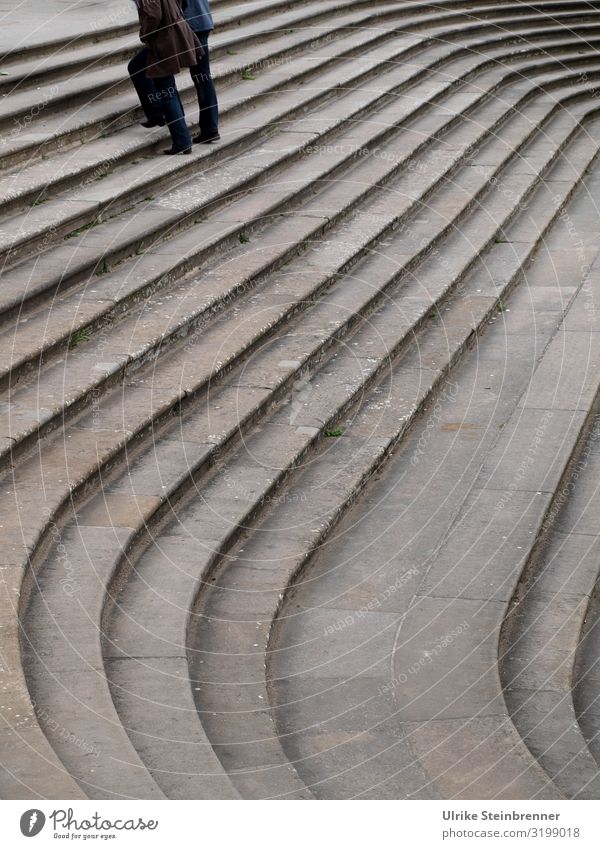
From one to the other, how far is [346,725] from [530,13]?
1433 centimetres

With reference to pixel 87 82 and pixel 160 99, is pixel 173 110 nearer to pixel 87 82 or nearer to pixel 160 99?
pixel 160 99

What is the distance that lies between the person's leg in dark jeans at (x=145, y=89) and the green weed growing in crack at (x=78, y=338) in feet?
9.93

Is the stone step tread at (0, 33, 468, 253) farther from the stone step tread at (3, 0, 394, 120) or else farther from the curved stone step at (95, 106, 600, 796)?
the curved stone step at (95, 106, 600, 796)

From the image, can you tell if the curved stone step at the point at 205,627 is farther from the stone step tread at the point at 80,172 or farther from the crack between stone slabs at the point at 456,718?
the stone step tread at the point at 80,172

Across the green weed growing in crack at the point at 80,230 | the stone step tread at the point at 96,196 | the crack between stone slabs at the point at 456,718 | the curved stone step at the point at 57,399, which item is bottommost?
the crack between stone slabs at the point at 456,718

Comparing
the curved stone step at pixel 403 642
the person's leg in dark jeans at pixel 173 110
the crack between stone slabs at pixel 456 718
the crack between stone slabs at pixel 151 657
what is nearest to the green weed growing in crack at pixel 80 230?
the person's leg in dark jeans at pixel 173 110

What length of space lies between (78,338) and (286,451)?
1292mm

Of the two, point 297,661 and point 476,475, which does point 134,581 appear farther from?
point 476,475

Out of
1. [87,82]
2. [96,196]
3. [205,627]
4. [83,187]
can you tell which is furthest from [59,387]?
[87,82]

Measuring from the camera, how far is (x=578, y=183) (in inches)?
502

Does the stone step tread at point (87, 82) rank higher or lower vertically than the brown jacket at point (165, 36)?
lower

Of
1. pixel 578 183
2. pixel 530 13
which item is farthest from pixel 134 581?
pixel 530 13

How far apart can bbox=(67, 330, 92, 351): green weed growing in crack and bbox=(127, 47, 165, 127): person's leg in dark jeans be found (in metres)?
3.03

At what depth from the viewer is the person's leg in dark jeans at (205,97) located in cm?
977
